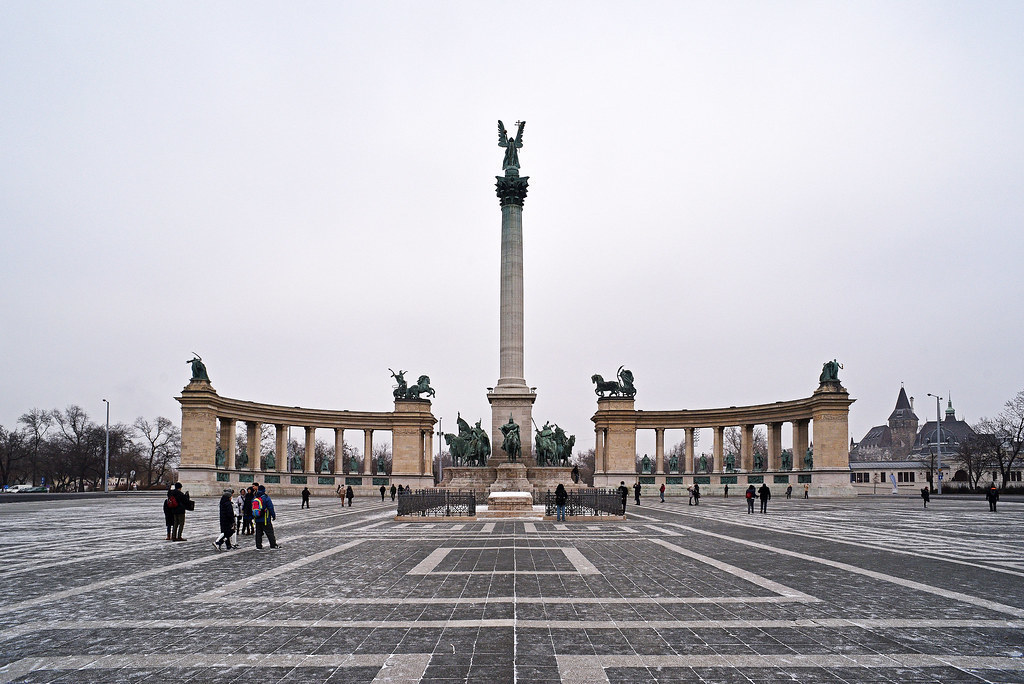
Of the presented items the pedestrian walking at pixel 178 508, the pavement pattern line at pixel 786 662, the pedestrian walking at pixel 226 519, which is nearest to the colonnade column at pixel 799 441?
the pedestrian walking at pixel 178 508

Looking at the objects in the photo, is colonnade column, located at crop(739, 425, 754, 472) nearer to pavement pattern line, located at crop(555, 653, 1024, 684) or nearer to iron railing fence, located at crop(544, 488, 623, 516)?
iron railing fence, located at crop(544, 488, 623, 516)

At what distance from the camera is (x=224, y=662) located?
9.11 meters

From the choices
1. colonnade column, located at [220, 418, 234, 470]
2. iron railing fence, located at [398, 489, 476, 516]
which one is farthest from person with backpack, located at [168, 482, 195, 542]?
colonnade column, located at [220, 418, 234, 470]

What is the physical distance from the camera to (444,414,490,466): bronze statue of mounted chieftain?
53.8 meters

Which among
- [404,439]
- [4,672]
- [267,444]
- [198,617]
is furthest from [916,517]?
[267,444]

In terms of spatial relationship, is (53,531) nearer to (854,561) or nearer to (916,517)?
(854,561)

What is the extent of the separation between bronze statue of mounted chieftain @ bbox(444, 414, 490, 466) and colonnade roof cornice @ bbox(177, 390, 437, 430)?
2883cm

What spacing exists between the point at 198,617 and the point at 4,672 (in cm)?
334

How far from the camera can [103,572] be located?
17.1 m

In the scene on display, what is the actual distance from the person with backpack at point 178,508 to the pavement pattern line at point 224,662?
16.0 metres

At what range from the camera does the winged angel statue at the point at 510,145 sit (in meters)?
63.7

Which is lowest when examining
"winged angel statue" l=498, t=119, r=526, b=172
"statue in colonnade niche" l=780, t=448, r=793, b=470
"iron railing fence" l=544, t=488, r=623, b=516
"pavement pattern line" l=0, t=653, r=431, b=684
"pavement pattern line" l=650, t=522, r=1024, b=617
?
"statue in colonnade niche" l=780, t=448, r=793, b=470

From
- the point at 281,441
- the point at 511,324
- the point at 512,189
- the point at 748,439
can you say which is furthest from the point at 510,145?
the point at 748,439

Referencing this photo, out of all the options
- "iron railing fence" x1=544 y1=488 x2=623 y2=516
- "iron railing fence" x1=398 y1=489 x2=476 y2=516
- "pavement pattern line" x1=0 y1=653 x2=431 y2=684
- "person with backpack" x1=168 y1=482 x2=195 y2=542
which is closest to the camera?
"pavement pattern line" x1=0 y1=653 x2=431 y2=684
